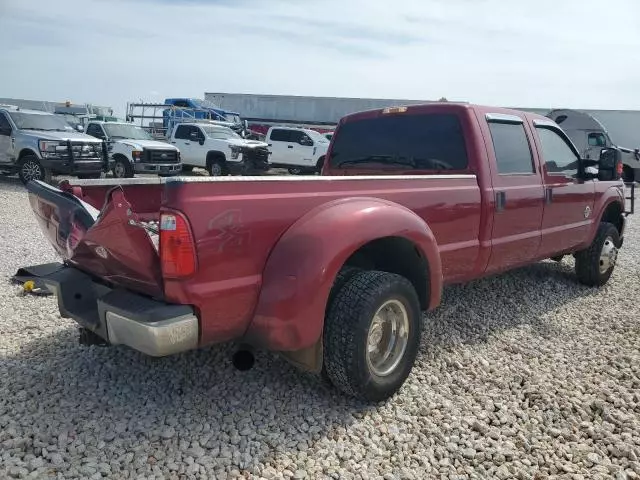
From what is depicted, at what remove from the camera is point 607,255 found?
5.97 metres

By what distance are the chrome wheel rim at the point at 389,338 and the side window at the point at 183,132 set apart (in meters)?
15.6

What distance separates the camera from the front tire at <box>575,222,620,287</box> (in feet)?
19.0

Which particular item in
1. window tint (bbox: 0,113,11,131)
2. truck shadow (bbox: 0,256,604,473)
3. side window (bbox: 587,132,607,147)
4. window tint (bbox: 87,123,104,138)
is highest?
side window (bbox: 587,132,607,147)


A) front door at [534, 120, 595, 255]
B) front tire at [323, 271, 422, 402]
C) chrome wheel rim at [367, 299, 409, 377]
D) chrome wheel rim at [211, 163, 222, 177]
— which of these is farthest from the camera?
chrome wheel rim at [211, 163, 222, 177]

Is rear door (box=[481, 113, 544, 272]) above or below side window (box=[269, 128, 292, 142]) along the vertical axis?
above

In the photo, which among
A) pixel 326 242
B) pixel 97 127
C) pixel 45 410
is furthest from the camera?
pixel 97 127

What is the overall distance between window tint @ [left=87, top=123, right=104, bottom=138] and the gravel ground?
12.3 m

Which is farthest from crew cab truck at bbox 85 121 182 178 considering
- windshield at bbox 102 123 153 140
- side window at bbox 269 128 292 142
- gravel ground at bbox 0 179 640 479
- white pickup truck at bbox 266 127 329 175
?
gravel ground at bbox 0 179 640 479

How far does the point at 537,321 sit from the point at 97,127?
1450cm

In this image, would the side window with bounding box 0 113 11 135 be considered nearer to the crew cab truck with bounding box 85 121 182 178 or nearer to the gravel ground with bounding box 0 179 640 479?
the crew cab truck with bounding box 85 121 182 178

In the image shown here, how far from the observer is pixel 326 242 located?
2758mm

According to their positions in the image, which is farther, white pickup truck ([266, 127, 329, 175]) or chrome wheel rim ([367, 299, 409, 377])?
white pickup truck ([266, 127, 329, 175])

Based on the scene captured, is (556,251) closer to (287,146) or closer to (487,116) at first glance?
(487,116)

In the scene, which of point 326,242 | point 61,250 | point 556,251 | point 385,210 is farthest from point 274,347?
point 556,251
